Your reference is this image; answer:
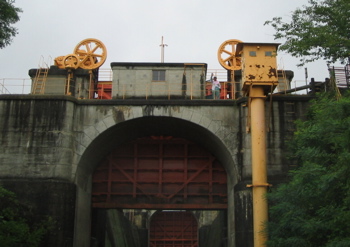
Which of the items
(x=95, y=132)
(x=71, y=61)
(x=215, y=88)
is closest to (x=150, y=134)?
(x=95, y=132)

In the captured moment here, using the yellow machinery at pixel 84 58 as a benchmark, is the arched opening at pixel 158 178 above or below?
below

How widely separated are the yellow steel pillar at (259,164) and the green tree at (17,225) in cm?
694

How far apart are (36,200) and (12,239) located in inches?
78.8

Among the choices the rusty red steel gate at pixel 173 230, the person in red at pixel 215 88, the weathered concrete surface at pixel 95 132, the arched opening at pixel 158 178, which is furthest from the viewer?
the rusty red steel gate at pixel 173 230

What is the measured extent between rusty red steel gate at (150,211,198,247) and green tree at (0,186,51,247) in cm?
2426

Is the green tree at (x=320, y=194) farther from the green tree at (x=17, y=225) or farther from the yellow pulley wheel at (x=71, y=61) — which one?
the yellow pulley wheel at (x=71, y=61)

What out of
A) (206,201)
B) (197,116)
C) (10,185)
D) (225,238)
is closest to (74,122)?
(10,185)

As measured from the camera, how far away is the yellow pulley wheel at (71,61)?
2024cm

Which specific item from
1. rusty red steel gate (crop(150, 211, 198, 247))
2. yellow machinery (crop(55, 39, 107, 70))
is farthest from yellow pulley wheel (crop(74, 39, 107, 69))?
rusty red steel gate (crop(150, 211, 198, 247))

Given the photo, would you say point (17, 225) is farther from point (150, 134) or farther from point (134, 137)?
point (150, 134)

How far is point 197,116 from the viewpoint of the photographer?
1806 cm

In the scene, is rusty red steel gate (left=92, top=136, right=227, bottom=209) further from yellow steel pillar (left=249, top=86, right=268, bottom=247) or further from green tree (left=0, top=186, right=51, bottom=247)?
yellow steel pillar (left=249, top=86, right=268, bottom=247)

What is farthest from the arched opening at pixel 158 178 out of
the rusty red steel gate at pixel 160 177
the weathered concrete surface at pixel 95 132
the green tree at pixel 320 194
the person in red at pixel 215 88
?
the green tree at pixel 320 194

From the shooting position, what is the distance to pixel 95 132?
58.7 feet
